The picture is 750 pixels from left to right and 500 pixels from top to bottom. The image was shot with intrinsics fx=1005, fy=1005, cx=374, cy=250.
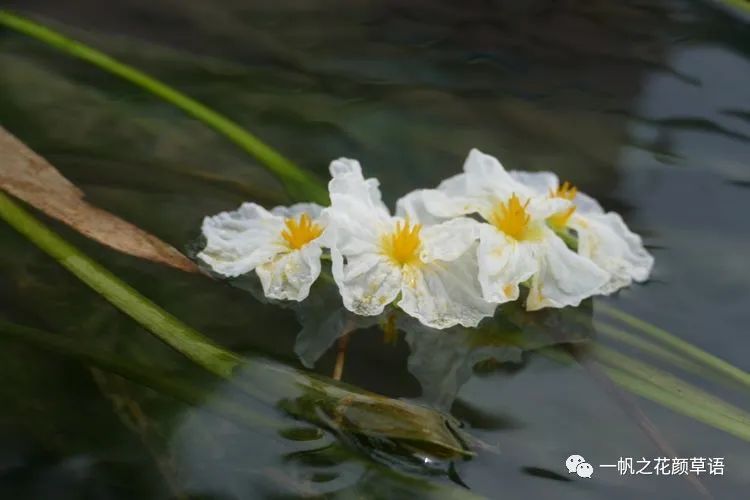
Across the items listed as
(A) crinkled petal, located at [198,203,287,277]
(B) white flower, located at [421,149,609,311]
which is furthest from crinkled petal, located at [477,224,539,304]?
(A) crinkled petal, located at [198,203,287,277]

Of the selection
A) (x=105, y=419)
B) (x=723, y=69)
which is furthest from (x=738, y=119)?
(x=105, y=419)

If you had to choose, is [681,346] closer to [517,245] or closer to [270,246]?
[517,245]

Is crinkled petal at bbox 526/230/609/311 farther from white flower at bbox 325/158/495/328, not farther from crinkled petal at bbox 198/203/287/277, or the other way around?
crinkled petal at bbox 198/203/287/277

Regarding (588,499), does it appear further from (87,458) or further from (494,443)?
(87,458)

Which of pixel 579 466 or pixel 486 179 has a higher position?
pixel 486 179

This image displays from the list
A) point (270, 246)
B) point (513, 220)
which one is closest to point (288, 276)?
Answer: point (270, 246)

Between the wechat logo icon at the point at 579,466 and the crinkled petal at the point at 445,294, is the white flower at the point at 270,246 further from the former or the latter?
the wechat logo icon at the point at 579,466

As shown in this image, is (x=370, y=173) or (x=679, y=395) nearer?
(x=679, y=395)
